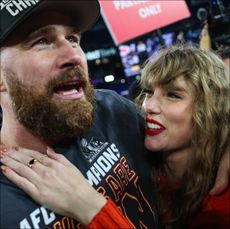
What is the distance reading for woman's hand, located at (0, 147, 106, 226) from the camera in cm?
100

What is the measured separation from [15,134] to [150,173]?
0.57 m

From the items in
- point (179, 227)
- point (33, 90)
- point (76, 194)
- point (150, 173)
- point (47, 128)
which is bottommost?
point (179, 227)

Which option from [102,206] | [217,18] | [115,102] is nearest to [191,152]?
[115,102]

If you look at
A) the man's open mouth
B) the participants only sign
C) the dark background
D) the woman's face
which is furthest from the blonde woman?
the dark background

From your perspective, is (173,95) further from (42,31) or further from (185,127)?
(42,31)

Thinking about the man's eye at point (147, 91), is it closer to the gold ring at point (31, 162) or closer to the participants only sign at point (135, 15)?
the participants only sign at point (135, 15)

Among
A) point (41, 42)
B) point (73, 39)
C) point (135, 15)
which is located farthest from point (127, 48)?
point (41, 42)

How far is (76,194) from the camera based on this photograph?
103 cm

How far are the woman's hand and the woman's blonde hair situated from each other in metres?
0.59

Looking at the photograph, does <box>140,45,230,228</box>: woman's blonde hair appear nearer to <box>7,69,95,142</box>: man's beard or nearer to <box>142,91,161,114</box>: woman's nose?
<box>142,91,161,114</box>: woman's nose

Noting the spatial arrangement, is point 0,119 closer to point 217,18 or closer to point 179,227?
point 179,227

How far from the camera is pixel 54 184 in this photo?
102cm

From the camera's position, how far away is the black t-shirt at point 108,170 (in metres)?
0.97

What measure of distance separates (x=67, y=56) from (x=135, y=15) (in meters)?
1.33
